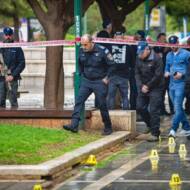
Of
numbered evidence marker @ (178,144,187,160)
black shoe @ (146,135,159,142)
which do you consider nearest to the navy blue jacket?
black shoe @ (146,135,159,142)

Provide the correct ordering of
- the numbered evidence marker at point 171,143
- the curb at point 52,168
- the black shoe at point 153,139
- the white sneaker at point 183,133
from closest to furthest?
the curb at point 52,168
the numbered evidence marker at point 171,143
the black shoe at point 153,139
the white sneaker at point 183,133

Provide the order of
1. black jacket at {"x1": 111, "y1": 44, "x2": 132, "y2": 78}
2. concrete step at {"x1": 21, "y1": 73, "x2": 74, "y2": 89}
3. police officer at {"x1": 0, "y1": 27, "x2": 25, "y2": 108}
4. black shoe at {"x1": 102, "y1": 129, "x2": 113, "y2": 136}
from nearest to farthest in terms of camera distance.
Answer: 1. black shoe at {"x1": 102, "y1": 129, "x2": 113, "y2": 136}
2. police officer at {"x1": 0, "y1": 27, "x2": 25, "y2": 108}
3. black jacket at {"x1": 111, "y1": 44, "x2": 132, "y2": 78}
4. concrete step at {"x1": 21, "y1": 73, "x2": 74, "y2": 89}

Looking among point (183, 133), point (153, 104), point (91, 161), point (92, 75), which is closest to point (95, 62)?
point (92, 75)

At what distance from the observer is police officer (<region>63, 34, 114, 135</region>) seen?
14.4m

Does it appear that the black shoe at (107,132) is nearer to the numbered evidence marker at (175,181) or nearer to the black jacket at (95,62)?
the black jacket at (95,62)

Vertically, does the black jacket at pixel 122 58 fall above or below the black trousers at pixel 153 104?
above

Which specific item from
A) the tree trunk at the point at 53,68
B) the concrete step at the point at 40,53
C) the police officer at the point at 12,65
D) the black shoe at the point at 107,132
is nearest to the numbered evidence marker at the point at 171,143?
the black shoe at the point at 107,132

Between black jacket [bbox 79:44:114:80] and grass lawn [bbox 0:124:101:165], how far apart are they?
1054 mm

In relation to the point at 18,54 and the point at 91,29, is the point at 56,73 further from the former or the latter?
the point at 91,29

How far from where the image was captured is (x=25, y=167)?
10.8m

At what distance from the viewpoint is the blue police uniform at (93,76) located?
47.3ft

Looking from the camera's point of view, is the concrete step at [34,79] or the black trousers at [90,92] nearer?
the black trousers at [90,92]

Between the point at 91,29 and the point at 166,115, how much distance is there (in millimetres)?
44841

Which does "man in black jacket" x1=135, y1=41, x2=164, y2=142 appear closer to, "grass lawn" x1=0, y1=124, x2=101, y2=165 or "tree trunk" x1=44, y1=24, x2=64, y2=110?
"grass lawn" x1=0, y1=124, x2=101, y2=165
